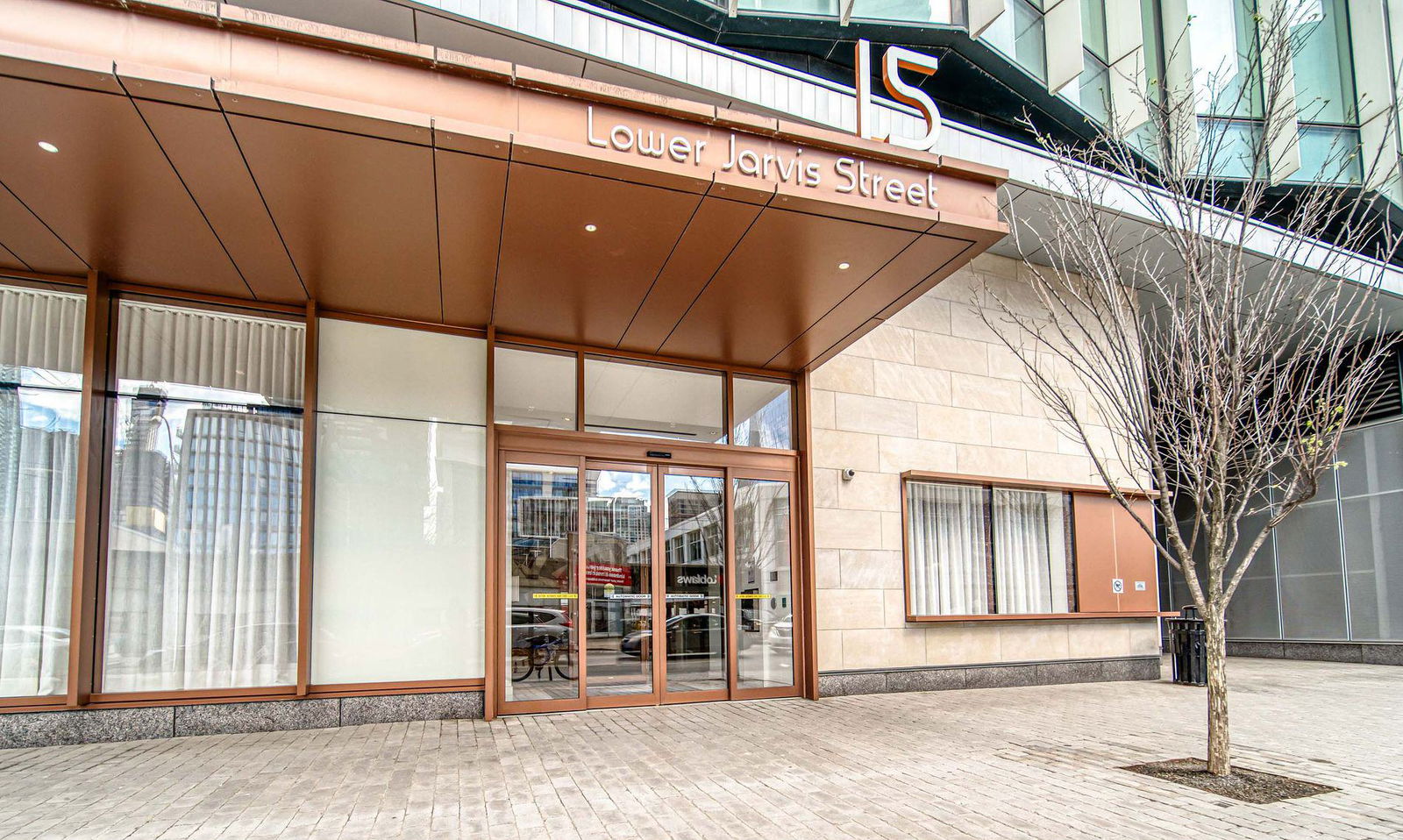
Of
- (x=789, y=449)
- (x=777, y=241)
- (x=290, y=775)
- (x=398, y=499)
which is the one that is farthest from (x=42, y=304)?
(x=789, y=449)

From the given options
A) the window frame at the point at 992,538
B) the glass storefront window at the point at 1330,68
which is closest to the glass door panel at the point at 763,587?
the window frame at the point at 992,538

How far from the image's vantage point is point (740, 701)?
9969mm

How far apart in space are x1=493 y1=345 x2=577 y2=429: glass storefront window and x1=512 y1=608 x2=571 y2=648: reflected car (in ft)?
6.46

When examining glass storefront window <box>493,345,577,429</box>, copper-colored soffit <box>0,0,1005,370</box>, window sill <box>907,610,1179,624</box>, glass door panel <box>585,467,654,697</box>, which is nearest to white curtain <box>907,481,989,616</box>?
window sill <box>907,610,1179,624</box>

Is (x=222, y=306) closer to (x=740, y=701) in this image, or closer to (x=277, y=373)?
(x=277, y=373)

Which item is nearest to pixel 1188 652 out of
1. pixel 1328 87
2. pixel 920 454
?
pixel 920 454

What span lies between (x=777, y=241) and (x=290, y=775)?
17.9 ft

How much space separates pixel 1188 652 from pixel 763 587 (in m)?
6.88

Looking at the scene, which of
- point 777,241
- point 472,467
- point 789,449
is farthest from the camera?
point 789,449

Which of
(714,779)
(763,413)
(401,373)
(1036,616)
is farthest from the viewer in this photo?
(1036,616)

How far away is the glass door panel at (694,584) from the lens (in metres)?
9.77

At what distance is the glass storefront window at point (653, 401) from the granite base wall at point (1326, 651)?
14557mm

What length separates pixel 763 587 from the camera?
411 inches

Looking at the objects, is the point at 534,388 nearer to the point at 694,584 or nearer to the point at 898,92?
the point at 694,584
